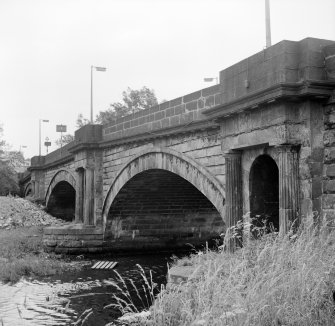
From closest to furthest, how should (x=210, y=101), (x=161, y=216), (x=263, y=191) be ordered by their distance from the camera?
(x=263, y=191) < (x=210, y=101) < (x=161, y=216)

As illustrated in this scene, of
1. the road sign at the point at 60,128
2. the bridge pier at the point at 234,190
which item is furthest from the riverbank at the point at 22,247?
the road sign at the point at 60,128

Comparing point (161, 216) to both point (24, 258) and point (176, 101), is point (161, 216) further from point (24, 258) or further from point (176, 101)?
point (176, 101)

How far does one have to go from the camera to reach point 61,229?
1798cm

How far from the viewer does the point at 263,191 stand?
8273 millimetres

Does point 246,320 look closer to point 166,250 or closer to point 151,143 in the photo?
point 151,143

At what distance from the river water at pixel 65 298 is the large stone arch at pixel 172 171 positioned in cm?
279

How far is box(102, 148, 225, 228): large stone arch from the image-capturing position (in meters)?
10.2

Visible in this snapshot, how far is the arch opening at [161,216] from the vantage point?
17.0 m

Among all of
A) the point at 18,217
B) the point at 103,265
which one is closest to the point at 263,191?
the point at 103,265

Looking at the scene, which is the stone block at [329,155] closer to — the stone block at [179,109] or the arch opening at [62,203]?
the stone block at [179,109]

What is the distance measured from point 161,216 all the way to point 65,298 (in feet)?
28.0

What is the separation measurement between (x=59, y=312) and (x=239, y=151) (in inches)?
188

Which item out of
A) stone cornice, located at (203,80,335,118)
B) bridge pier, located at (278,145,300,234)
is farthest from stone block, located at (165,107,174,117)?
bridge pier, located at (278,145,300,234)

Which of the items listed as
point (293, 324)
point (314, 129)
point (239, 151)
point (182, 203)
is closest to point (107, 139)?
point (182, 203)
